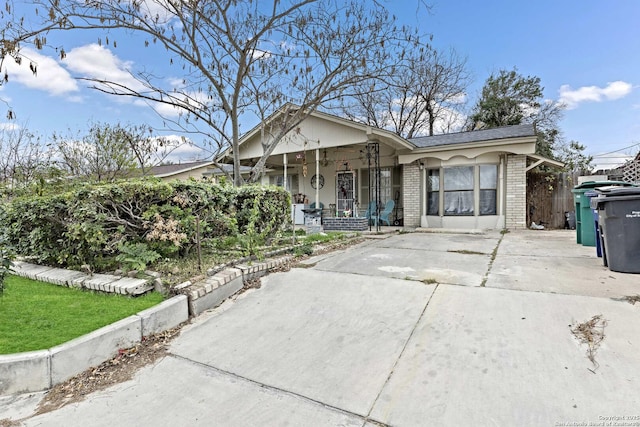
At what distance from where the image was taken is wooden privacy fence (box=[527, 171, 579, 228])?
10.4m

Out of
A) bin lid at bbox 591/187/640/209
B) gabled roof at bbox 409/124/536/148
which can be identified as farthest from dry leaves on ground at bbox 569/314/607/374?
gabled roof at bbox 409/124/536/148

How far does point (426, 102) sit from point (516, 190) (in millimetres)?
15969

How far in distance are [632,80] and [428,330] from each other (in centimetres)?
1974

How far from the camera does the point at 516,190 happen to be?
962cm

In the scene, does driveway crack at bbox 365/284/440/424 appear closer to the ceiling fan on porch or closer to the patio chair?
the patio chair

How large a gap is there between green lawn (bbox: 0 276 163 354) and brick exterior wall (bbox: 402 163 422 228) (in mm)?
8954

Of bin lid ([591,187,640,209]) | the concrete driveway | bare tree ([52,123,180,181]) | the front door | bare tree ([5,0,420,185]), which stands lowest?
the concrete driveway

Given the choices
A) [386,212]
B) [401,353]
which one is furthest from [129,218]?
[386,212]

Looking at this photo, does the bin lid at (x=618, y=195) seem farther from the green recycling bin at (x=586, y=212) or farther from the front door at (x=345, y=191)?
the front door at (x=345, y=191)

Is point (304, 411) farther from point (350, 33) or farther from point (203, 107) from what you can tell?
point (350, 33)

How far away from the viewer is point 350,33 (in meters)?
8.09

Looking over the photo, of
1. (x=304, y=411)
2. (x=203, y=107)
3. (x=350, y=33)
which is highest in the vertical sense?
(x=350, y=33)

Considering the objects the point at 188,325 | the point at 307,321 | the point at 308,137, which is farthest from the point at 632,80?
the point at 188,325

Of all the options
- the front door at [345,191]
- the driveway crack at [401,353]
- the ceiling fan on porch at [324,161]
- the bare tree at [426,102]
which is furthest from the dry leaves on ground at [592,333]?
the bare tree at [426,102]
